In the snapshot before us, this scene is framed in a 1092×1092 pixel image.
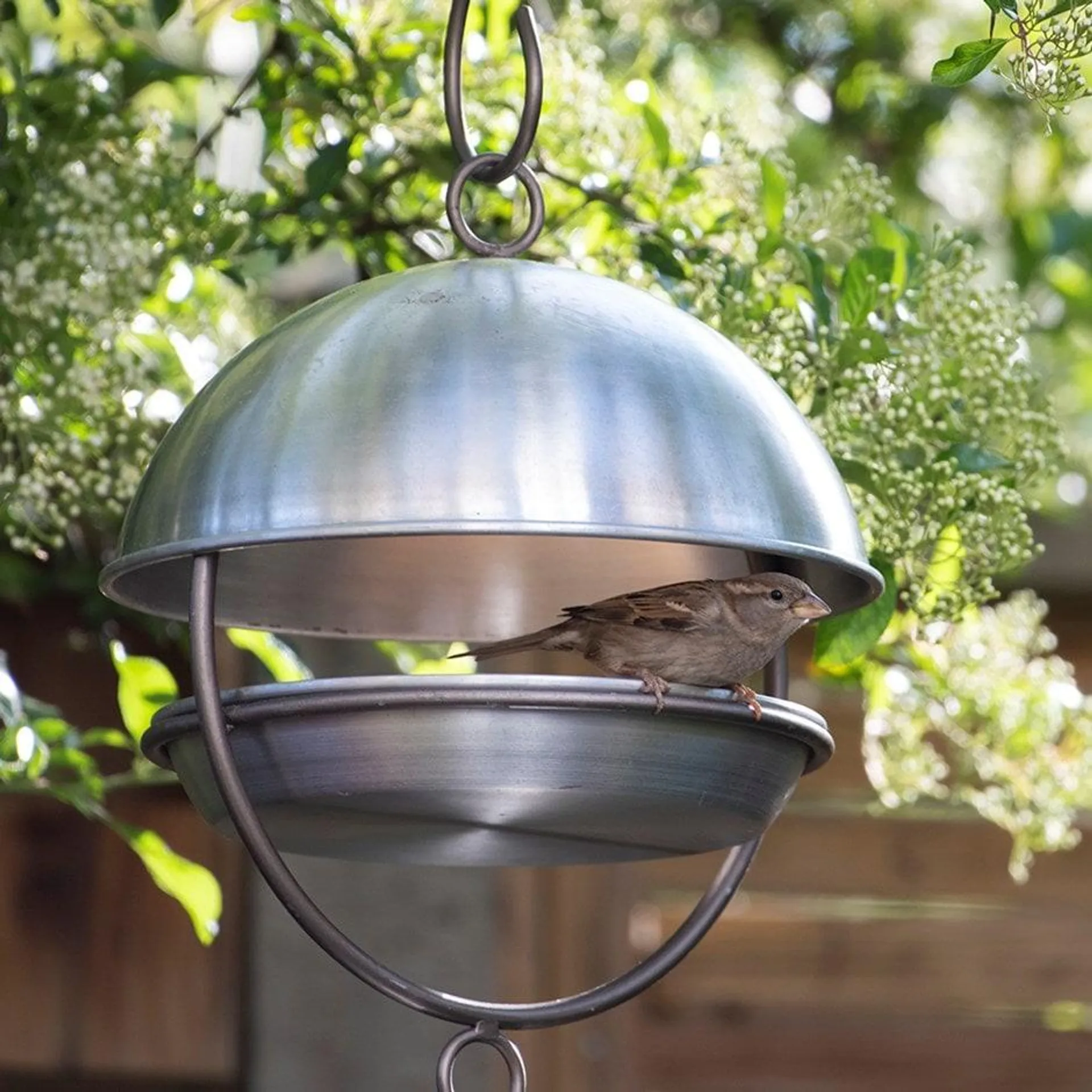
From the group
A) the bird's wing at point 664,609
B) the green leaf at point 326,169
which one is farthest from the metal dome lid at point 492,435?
the green leaf at point 326,169

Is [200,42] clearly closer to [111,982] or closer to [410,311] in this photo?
[111,982]

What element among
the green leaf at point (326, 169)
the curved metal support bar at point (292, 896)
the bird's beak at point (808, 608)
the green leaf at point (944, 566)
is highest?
the green leaf at point (326, 169)

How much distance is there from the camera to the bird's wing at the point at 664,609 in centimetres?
238

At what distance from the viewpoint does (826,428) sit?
2621mm

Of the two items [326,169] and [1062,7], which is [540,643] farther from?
[1062,7]

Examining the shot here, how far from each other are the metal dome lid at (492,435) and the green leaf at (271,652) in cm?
60

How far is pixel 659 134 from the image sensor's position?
289 cm

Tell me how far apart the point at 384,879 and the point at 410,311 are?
6.34 ft

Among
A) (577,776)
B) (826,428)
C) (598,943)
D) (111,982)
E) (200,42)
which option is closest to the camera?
(577,776)

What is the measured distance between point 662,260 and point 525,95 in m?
0.73

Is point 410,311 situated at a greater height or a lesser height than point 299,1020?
greater

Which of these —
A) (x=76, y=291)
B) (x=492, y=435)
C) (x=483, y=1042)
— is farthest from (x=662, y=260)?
(x=483, y=1042)

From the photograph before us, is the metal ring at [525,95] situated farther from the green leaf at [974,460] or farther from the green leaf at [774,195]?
the green leaf at [974,460]

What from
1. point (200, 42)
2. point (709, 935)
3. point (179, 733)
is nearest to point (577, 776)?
point (179, 733)
